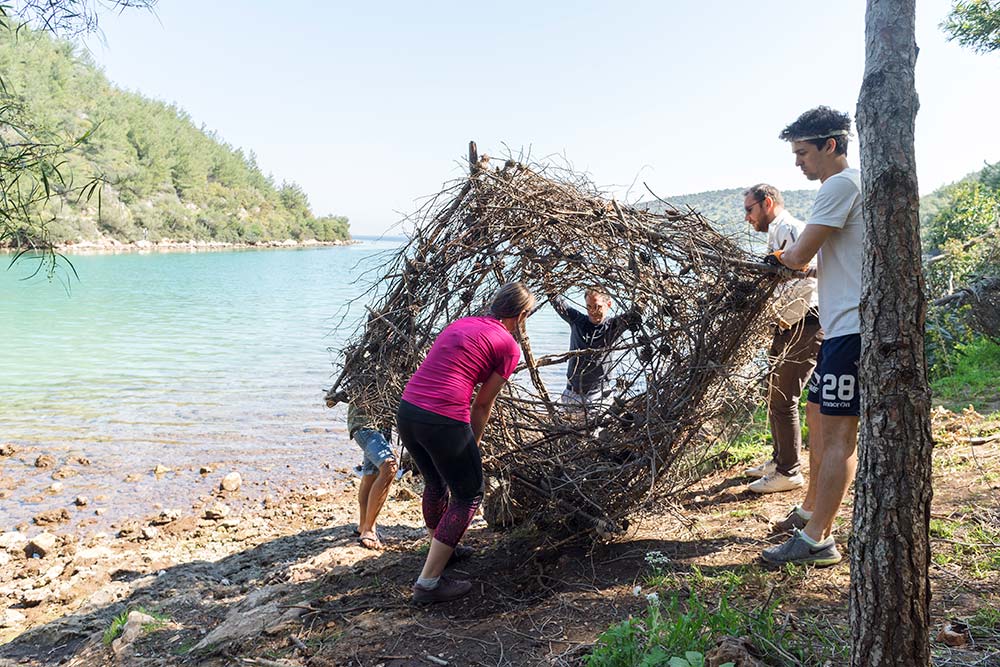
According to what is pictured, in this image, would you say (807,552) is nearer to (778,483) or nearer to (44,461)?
(778,483)

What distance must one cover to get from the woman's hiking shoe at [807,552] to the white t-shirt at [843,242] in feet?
3.39

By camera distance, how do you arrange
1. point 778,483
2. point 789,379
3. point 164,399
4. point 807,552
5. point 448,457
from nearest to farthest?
point 807,552
point 448,457
point 789,379
point 778,483
point 164,399

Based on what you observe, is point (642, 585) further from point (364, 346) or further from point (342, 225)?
point (342, 225)

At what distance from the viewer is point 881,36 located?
1.96 metres

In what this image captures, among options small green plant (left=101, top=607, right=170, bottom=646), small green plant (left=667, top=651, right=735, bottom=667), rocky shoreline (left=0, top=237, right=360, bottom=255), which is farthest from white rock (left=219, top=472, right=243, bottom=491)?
rocky shoreline (left=0, top=237, right=360, bottom=255)

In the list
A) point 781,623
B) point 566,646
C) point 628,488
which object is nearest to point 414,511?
point 628,488

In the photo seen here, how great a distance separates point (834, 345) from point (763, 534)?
4.40 feet

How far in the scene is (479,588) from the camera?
3.72 m

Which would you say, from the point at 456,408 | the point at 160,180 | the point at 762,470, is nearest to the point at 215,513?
the point at 456,408

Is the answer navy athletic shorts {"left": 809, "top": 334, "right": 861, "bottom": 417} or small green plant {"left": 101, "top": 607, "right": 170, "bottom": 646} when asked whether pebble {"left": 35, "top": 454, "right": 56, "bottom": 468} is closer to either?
small green plant {"left": 101, "top": 607, "right": 170, "bottom": 646}

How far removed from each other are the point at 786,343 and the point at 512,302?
1861 millimetres

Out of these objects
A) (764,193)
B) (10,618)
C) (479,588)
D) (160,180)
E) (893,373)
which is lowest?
(10,618)

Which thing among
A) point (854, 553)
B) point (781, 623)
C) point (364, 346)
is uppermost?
point (364, 346)

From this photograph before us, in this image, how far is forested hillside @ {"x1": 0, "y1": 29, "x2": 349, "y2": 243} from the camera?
2616 inches
